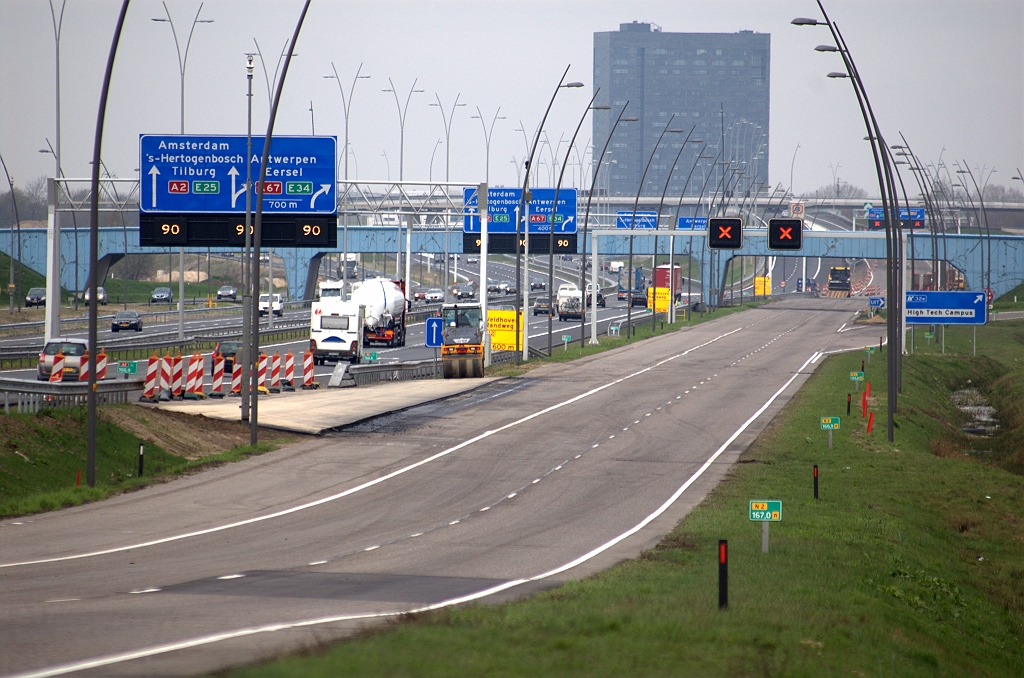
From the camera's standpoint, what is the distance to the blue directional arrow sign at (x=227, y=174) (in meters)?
35.1

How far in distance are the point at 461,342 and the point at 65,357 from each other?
1970cm

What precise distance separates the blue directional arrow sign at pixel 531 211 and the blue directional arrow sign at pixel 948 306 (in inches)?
756

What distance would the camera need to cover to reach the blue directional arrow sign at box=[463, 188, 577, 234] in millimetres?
58812

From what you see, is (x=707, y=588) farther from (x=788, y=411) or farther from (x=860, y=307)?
(x=860, y=307)

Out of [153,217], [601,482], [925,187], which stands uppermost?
[925,187]

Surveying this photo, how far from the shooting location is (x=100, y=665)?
362 inches

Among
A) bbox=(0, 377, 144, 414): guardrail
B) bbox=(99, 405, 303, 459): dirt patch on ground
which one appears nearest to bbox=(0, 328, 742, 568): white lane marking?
bbox=(99, 405, 303, 459): dirt patch on ground

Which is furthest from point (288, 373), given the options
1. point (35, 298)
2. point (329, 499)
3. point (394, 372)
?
point (35, 298)

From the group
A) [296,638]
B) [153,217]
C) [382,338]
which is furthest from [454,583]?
[382,338]

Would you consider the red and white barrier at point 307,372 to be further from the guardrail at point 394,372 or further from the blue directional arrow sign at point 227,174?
the blue directional arrow sign at point 227,174

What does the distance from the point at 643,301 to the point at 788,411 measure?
257ft

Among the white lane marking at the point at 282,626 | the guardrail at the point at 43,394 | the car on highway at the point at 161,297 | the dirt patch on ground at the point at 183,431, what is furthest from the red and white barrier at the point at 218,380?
the car on highway at the point at 161,297

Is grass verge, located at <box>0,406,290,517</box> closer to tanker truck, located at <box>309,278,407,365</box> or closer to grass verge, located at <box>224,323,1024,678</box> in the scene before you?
grass verge, located at <box>224,323,1024,678</box>

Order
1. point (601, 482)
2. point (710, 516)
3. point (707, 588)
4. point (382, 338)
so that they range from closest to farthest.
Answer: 1. point (707, 588)
2. point (710, 516)
3. point (601, 482)
4. point (382, 338)
